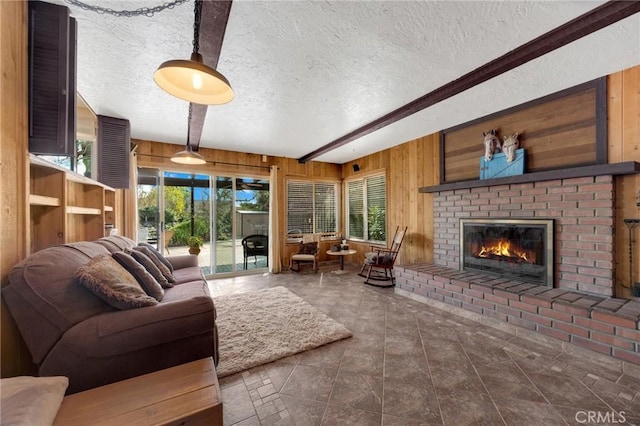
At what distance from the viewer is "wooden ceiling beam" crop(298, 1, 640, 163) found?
1526 mm

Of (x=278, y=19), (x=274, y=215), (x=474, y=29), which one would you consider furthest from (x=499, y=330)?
(x=274, y=215)

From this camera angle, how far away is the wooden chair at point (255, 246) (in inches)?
204

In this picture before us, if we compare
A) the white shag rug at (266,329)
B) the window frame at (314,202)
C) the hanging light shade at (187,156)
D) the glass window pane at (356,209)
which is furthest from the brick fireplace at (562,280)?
the hanging light shade at (187,156)

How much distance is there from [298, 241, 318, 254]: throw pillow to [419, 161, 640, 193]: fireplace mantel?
109 inches

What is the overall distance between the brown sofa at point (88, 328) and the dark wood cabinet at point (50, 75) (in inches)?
28.6

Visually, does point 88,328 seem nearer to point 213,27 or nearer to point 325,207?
point 213,27

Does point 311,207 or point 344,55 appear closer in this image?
point 344,55

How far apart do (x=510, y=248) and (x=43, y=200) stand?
4.51 metres

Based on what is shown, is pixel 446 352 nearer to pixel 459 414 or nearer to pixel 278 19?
pixel 459 414

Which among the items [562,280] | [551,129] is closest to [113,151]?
[551,129]

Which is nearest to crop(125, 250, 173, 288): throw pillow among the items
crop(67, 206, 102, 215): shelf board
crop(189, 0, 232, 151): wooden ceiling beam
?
crop(67, 206, 102, 215): shelf board

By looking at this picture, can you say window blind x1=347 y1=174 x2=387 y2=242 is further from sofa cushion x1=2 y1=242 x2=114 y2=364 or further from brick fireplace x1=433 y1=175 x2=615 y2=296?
sofa cushion x1=2 y1=242 x2=114 y2=364

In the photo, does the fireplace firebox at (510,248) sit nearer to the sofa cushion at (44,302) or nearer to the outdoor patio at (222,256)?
the sofa cushion at (44,302)

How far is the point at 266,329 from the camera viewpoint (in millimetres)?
2498
